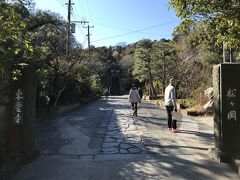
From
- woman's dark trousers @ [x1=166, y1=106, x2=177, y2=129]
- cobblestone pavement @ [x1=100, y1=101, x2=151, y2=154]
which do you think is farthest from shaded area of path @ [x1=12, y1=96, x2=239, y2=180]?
woman's dark trousers @ [x1=166, y1=106, x2=177, y2=129]

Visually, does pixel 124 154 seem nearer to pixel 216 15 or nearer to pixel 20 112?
pixel 20 112

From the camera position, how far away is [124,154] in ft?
25.8

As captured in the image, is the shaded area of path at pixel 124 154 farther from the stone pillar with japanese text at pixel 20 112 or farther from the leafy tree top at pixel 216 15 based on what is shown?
the leafy tree top at pixel 216 15

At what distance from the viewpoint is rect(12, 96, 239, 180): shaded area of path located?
6316 mm

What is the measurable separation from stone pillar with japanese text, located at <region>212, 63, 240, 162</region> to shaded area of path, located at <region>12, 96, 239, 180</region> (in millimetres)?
468

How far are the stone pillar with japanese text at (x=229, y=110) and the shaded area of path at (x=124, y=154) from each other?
0.47 m

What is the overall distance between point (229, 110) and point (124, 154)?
2616 mm

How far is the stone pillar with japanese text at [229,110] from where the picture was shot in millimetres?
7023

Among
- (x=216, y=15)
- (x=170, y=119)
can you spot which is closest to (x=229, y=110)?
(x=216, y=15)

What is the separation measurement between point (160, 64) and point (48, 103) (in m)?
19.1

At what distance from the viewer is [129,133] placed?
34.9 feet

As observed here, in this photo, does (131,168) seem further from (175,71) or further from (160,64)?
(160,64)

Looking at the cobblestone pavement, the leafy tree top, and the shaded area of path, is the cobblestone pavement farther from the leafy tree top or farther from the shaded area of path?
the leafy tree top

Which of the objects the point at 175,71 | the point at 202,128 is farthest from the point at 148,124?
the point at 175,71
